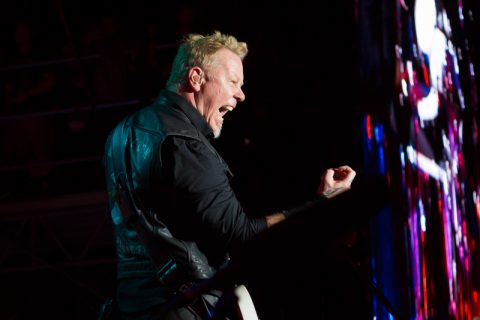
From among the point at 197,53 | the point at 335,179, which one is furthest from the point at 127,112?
the point at 335,179

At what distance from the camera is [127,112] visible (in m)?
4.60

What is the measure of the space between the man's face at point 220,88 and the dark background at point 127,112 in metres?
1.65

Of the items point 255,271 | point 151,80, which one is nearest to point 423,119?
point 255,271

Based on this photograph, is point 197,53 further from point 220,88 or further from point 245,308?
point 245,308

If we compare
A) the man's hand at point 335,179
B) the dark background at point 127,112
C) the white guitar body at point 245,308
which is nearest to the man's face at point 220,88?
the man's hand at point 335,179

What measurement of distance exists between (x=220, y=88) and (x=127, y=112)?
7.72ft

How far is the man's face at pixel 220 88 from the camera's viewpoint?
7.62 feet

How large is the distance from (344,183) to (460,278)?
0.73 meters

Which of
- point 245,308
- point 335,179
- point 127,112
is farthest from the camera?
point 127,112

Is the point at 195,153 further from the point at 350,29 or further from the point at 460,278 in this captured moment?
the point at 350,29

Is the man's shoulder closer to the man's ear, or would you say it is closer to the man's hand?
the man's ear

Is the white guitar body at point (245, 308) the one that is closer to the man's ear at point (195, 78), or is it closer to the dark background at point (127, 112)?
the man's ear at point (195, 78)

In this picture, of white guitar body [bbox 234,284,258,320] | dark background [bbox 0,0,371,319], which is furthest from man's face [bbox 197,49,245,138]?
dark background [bbox 0,0,371,319]

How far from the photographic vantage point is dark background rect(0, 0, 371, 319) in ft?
13.7
